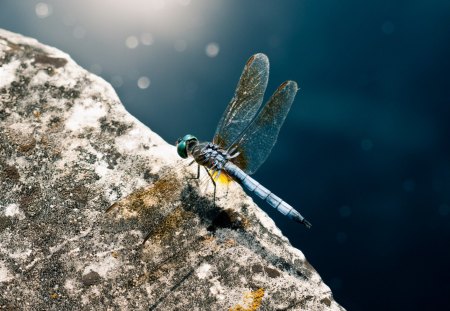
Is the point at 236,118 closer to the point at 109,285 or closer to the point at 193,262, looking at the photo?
the point at 193,262

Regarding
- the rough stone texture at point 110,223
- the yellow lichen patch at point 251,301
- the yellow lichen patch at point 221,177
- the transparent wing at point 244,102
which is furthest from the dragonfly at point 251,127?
the yellow lichen patch at point 251,301

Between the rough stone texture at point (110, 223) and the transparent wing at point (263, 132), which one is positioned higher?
the transparent wing at point (263, 132)

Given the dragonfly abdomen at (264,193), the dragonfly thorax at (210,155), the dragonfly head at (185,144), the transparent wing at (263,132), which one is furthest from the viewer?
the transparent wing at (263,132)

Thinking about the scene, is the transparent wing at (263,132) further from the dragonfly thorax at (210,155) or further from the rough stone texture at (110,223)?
the rough stone texture at (110,223)

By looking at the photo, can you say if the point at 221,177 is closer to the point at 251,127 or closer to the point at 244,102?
the point at 251,127

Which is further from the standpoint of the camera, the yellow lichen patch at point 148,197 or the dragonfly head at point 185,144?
the dragonfly head at point 185,144

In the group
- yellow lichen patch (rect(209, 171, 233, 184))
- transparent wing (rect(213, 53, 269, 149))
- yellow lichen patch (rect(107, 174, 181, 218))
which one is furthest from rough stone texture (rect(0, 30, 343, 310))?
transparent wing (rect(213, 53, 269, 149))

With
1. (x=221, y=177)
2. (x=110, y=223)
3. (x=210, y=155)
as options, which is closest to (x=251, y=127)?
(x=210, y=155)

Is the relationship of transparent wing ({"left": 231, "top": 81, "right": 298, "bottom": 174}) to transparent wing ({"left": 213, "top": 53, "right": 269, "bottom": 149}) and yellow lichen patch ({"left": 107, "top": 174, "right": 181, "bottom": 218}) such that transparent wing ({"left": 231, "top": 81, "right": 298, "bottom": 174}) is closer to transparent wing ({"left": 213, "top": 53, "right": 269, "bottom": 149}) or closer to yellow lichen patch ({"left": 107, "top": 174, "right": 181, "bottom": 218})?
transparent wing ({"left": 213, "top": 53, "right": 269, "bottom": 149})
